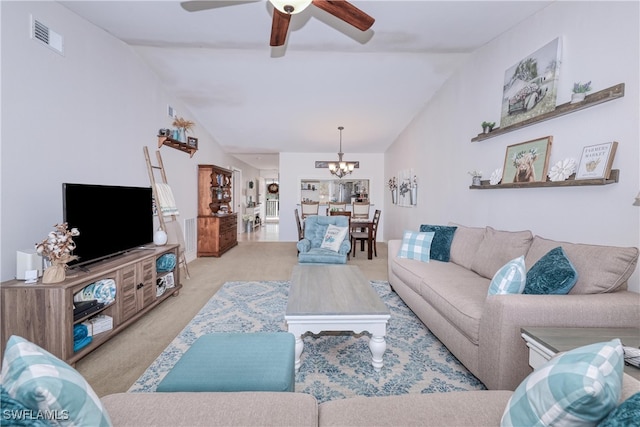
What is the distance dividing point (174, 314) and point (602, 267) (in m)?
3.56

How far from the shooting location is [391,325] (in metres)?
2.79

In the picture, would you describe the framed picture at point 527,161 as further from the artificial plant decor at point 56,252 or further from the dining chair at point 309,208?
the dining chair at point 309,208

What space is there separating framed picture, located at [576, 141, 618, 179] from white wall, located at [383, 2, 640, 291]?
0.05 m

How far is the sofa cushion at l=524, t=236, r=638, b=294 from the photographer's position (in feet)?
5.75

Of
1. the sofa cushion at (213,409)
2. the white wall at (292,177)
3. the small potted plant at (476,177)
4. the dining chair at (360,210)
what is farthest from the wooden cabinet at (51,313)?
the white wall at (292,177)

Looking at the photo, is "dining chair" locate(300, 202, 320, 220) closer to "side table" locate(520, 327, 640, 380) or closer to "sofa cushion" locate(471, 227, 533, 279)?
"sofa cushion" locate(471, 227, 533, 279)

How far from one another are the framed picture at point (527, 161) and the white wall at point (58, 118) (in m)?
3.92

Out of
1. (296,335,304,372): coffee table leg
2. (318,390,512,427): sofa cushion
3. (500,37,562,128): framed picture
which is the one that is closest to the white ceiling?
(500,37,562,128): framed picture

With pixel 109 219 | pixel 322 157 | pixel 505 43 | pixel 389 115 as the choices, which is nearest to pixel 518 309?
pixel 505 43

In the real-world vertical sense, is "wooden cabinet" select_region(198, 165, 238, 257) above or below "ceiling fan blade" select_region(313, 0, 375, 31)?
below

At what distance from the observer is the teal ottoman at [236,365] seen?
1.24 meters

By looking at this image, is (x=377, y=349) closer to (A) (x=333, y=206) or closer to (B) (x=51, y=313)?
(B) (x=51, y=313)

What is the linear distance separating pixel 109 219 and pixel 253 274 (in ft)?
7.56

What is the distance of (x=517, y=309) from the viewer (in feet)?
5.43
